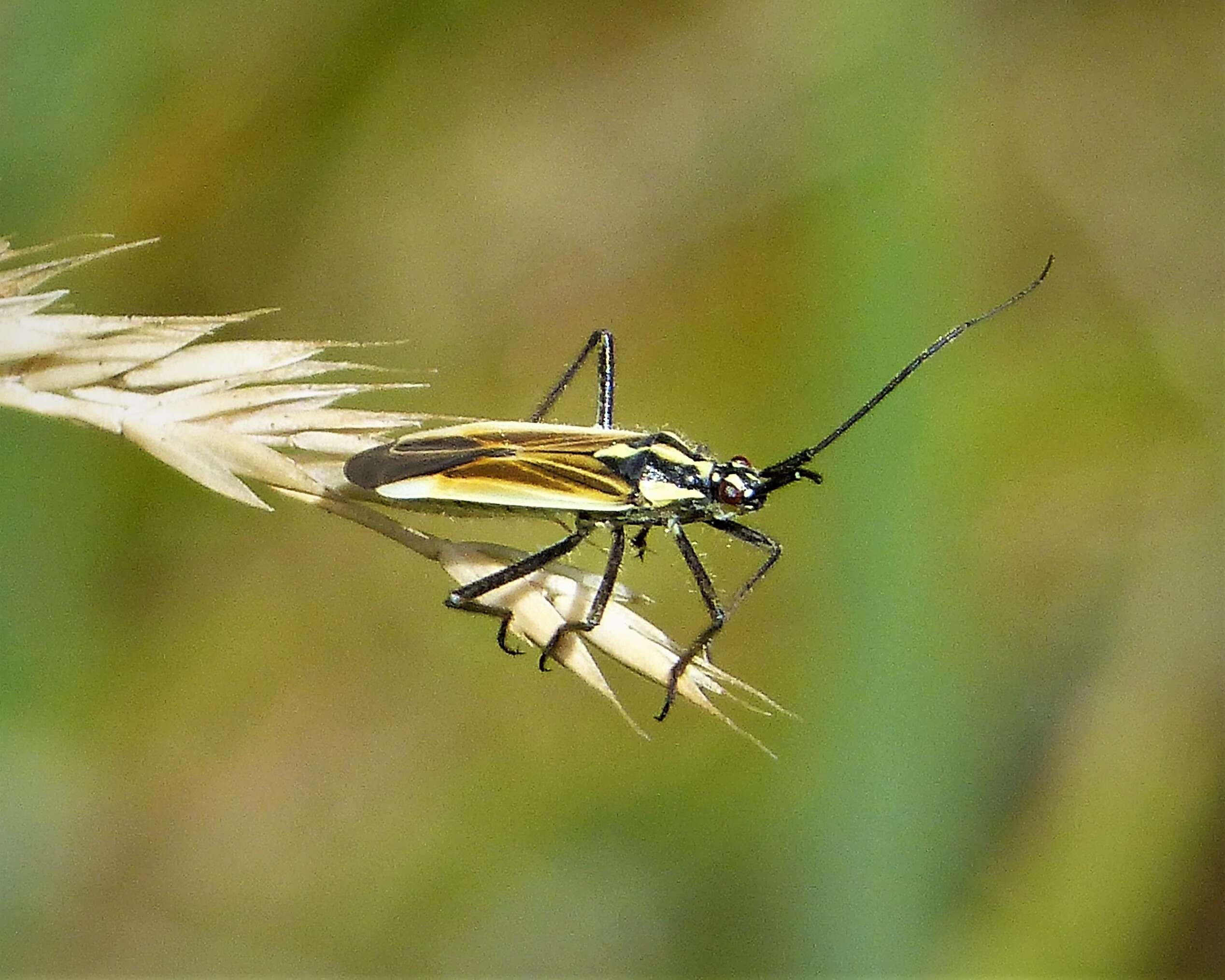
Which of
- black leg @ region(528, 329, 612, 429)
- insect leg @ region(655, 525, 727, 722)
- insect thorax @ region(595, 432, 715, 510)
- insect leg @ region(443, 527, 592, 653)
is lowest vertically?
insect leg @ region(443, 527, 592, 653)

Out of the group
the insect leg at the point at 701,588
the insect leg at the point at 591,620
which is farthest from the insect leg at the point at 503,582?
the insect leg at the point at 701,588

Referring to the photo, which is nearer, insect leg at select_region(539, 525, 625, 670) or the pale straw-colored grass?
the pale straw-colored grass

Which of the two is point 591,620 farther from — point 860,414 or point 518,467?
point 860,414

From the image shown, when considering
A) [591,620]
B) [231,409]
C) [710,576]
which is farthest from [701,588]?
[231,409]

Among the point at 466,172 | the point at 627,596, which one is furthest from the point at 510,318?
the point at 627,596

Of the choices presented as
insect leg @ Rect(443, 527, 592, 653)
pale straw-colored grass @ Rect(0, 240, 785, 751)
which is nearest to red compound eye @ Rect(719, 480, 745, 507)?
insect leg @ Rect(443, 527, 592, 653)

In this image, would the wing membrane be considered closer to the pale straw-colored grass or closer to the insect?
the insect

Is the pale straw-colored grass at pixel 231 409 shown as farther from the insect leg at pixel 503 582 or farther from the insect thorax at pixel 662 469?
the insect thorax at pixel 662 469
